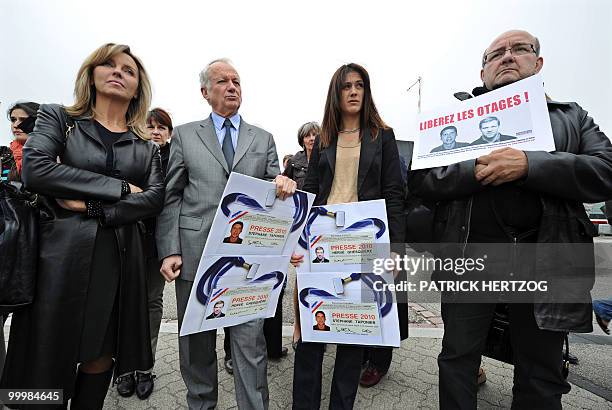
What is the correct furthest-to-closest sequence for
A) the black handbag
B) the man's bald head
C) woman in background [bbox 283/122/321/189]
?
woman in background [bbox 283/122/321/189]
the man's bald head
the black handbag

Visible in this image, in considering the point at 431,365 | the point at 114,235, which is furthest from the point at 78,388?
the point at 431,365

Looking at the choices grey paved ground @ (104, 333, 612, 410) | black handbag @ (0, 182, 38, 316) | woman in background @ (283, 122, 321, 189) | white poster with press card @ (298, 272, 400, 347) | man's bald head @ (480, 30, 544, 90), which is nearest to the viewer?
black handbag @ (0, 182, 38, 316)

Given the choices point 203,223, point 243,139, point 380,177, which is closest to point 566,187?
point 380,177

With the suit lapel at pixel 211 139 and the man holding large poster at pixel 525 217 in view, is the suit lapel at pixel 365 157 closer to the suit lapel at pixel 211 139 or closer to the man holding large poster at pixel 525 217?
the man holding large poster at pixel 525 217

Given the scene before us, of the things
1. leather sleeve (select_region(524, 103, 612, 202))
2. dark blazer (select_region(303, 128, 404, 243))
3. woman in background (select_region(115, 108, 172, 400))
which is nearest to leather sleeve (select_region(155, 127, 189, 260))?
woman in background (select_region(115, 108, 172, 400))

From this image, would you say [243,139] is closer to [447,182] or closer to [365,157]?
[365,157]

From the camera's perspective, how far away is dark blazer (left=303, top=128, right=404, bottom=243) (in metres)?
1.79

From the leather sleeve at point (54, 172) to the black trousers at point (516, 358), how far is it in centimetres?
182

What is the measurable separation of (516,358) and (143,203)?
204 centimetres

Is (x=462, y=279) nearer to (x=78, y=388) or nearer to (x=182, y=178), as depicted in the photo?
(x=182, y=178)

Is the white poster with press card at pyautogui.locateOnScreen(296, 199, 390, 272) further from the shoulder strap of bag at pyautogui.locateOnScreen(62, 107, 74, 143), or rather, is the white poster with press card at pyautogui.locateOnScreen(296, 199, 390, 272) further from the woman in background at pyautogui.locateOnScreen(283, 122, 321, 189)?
the woman in background at pyautogui.locateOnScreen(283, 122, 321, 189)

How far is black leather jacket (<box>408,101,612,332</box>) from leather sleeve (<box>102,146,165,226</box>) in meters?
1.51

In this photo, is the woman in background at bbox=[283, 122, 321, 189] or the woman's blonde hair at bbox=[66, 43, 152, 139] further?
the woman in background at bbox=[283, 122, 321, 189]

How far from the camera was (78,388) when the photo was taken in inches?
63.0
